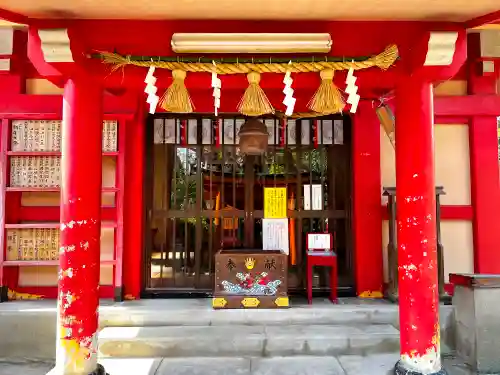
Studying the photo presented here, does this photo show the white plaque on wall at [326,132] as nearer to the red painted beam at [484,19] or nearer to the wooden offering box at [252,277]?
the wooden offering box at [252,277]

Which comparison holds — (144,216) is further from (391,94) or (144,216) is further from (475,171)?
(475,171)

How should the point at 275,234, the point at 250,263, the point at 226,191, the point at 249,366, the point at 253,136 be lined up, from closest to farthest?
the point at 249,366 < the point at 253,136 < the point at 250,263 < the point at 275,234 < the point at 226,191

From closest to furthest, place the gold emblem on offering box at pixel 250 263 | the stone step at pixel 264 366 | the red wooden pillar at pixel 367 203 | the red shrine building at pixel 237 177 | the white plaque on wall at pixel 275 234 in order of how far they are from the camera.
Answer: the stone step at pixel 264 366
the gold emblem on offering box at pixel 250 263
the red shrine building at pixel 237 177
the red wooden pillar at pixel 367 203
the white plaque on wall at pixel 275 234

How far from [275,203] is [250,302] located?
1.61 m

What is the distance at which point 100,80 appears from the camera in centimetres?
408

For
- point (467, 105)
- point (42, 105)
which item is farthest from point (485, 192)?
point (42, 105)

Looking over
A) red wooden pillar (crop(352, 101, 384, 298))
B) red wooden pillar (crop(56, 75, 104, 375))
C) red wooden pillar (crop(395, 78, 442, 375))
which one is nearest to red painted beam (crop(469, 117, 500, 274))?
red wooden pillar (crop(352, 101, 384, 298))

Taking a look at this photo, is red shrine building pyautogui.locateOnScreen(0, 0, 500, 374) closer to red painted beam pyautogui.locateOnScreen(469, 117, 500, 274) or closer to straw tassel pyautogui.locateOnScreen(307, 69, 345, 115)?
red painted beam pyautogui.locateOnScreen(469, 117, 500, 274)

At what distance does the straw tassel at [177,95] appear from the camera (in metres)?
3.89

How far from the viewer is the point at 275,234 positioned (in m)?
6.36

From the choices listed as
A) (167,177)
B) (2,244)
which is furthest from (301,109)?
(2,244)

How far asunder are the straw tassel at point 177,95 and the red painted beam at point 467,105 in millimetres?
4022

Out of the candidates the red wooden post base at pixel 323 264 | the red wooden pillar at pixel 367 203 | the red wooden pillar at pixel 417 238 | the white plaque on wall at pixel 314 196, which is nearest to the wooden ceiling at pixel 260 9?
the red wooden pillar at pixel 417 238

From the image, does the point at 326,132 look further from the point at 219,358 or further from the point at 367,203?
the point at 219,358
